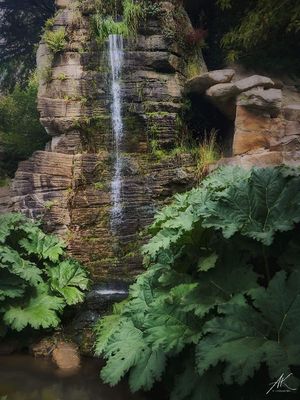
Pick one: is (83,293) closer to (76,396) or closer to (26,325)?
(26,325)

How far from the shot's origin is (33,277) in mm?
5547

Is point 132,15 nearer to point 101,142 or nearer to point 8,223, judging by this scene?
point 101,142

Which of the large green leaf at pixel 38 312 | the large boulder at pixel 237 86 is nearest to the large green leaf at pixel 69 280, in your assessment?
the large green leaf at pixel 38 312

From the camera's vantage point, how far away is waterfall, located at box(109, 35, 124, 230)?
7.25 m

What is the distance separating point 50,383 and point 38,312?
1.18 m

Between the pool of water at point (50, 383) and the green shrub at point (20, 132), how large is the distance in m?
5.37

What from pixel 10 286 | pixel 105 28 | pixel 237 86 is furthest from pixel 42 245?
pixel 105 28

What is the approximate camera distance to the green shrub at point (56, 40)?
8.30 metres

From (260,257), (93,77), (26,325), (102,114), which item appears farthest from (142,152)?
(260,257)

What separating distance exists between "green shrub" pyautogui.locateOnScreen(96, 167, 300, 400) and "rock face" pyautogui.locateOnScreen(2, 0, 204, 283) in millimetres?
2844

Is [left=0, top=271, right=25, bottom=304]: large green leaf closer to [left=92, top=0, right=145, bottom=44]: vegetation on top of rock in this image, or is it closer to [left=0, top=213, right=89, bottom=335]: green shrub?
[left=0, top=213, right=89, bottom=335]: green shrub

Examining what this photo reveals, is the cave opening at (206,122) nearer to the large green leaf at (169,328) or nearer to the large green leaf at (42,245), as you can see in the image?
the large green leaf at (42,245)

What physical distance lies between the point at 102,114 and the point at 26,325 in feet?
14.5

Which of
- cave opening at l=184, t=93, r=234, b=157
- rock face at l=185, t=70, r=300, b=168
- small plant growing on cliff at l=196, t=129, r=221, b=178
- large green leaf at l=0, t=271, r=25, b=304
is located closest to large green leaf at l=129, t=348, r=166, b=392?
large green leaf at l=0, t=271, r=25, b=304
